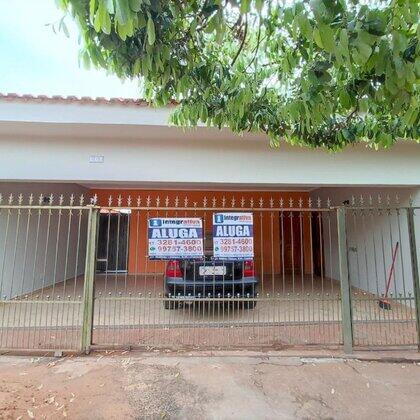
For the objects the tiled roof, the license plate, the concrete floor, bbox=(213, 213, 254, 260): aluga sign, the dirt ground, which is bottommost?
the dirt ground

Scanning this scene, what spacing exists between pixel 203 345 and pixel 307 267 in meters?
7.84

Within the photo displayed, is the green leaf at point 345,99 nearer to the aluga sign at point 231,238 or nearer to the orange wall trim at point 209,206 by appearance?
the aluga sign at point 231,238

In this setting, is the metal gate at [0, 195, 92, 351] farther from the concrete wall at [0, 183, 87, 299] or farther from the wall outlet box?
the wall outlet box

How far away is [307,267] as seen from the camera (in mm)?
11570

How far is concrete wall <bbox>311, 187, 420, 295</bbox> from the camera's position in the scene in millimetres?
6693

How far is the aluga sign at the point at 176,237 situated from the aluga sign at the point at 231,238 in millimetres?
236

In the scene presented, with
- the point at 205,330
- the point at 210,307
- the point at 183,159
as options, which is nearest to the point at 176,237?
the point at 205,330

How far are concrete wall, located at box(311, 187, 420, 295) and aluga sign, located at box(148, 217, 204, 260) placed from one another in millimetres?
3047

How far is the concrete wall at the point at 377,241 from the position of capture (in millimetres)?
6693

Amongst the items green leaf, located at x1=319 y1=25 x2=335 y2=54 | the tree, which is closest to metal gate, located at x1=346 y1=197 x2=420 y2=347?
the tree

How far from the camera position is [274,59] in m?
3.83

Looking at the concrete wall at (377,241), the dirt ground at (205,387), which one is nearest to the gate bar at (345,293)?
the dirt ground at (205,387)

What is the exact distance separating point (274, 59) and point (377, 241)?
222 inches

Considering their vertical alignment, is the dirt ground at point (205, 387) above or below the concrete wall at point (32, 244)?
below
